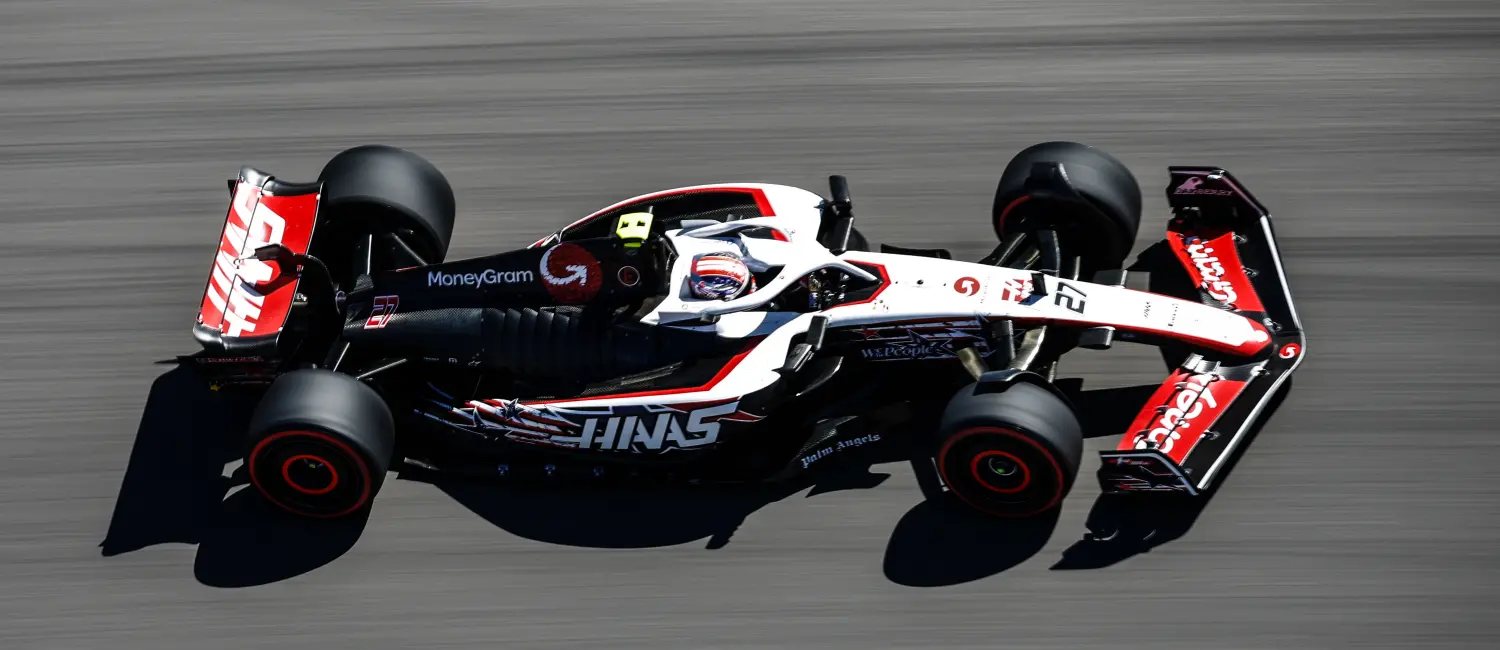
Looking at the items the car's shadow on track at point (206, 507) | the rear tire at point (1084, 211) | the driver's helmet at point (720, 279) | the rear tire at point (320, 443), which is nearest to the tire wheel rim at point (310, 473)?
the rear tire at point (320, 443)

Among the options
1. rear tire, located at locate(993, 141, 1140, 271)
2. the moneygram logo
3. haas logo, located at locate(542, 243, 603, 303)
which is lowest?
the moneygram logo

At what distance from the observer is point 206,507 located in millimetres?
10836

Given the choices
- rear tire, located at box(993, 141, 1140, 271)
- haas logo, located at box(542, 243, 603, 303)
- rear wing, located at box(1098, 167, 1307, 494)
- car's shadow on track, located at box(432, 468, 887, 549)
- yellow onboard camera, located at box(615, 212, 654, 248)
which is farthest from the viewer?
rear tire, located at box(993, 141, 1140, 271)

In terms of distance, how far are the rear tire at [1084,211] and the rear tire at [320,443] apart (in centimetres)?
434

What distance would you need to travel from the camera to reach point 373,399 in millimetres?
10164

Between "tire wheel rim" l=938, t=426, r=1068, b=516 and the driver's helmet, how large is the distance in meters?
1.73

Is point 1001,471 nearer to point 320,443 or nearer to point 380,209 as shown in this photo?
point 320,443

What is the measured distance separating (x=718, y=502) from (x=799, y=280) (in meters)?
1.46

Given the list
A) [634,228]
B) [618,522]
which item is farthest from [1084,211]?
[618,522]

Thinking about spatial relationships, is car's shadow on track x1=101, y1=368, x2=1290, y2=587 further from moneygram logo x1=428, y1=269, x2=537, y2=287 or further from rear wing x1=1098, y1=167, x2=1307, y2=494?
moneygram logo x1=428, y1=269, x2=537, y2=287

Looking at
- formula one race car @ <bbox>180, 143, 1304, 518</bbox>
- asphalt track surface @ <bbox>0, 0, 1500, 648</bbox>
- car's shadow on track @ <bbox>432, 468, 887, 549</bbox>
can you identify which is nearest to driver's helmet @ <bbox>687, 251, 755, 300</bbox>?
formula one race car @ <bbox>180, 143, 1304, 518</bbox>

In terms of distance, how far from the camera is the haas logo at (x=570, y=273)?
10680 millimetres

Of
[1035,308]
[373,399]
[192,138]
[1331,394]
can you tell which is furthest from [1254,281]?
[192,138]

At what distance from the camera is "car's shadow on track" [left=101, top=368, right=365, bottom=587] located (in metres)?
10.4
